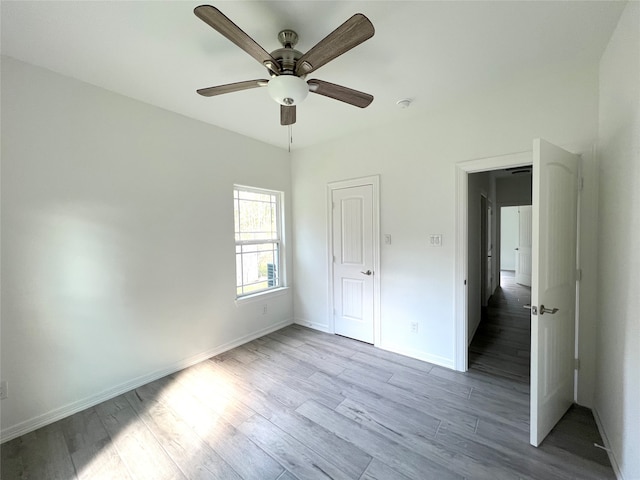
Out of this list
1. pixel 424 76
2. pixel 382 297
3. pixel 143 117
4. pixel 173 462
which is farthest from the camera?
pixel 382 297

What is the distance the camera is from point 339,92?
1.75 metres

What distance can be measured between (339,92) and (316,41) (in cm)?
35

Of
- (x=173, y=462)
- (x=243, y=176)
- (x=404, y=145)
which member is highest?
(x=404, y=145)

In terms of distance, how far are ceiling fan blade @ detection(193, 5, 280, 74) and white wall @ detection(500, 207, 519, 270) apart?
375 inches

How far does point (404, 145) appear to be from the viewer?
9.33ft

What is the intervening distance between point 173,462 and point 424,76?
10.8 feet

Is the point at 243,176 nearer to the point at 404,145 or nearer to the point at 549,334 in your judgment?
the point at 404,145

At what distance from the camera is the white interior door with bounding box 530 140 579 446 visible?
1643mm

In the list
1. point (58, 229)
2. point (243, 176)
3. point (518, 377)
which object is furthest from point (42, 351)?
point (518, 377)

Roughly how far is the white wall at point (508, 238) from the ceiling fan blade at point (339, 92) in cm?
884

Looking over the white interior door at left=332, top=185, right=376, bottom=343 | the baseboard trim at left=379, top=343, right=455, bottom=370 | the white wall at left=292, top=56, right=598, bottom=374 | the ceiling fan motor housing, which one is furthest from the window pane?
the ceiling fan motor housing

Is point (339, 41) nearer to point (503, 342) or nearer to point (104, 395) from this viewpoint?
point (104, 395)

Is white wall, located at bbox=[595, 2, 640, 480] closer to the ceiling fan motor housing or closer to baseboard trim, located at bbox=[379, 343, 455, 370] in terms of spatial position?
baseboard trim, located at bbox=[379, 343, 455, 370]

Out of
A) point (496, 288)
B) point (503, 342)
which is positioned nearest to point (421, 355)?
point (503, 342)
